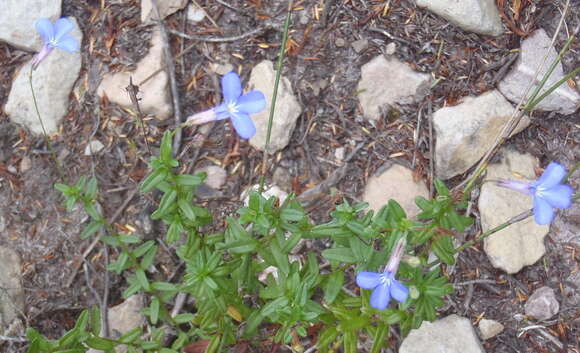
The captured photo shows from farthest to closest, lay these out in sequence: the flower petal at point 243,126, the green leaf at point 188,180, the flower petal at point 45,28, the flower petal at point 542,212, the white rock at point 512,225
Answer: the white rock at point 512,225 → the flower petal at point 45,28 → the green leaf at point 188,180 → the flower petal at point 243,126 → the flower petal at point 542,212

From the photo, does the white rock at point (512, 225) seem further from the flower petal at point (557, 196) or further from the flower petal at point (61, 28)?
the flower petal at point (61, 28)

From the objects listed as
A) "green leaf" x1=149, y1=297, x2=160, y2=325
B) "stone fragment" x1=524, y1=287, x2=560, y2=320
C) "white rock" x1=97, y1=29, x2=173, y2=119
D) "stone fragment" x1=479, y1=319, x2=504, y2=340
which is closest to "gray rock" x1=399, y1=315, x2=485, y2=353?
"stone fragment" x1=479, y1=319, x2=504, y2=340

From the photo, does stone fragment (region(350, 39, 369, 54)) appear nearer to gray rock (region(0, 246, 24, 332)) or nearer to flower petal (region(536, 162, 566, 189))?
flower petal (region(536, 162, 566, 189))

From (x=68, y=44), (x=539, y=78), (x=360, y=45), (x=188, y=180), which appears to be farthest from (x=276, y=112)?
(x=539, y=78)

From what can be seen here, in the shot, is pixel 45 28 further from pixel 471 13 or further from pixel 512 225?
pixel 512 225

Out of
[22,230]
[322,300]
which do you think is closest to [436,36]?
[322,300]

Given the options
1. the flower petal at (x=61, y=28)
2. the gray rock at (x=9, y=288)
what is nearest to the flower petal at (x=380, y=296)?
the flower petal at (x=61, y=28)
